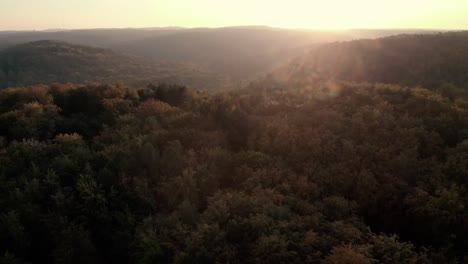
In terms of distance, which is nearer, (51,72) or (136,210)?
(136,210)

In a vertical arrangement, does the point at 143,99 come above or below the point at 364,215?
above

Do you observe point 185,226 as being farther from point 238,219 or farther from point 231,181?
point 231,181

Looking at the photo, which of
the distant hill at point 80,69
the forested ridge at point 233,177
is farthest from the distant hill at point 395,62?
the distant hill at point 80,69

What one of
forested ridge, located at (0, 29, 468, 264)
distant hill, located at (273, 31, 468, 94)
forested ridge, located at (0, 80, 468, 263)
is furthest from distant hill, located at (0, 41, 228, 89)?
forested ridge, located at (0, 80, 468, 263)

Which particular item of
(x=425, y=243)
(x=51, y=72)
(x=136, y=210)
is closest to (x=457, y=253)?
(x=425, y=243)

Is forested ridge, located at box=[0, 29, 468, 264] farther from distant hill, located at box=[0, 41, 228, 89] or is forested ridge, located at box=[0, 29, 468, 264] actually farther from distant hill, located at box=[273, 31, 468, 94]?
distant hill, located at box=[0, 41, 228, 89]

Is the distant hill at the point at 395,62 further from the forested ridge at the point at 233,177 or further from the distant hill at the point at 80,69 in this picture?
the distant hill at the point at 80,69
